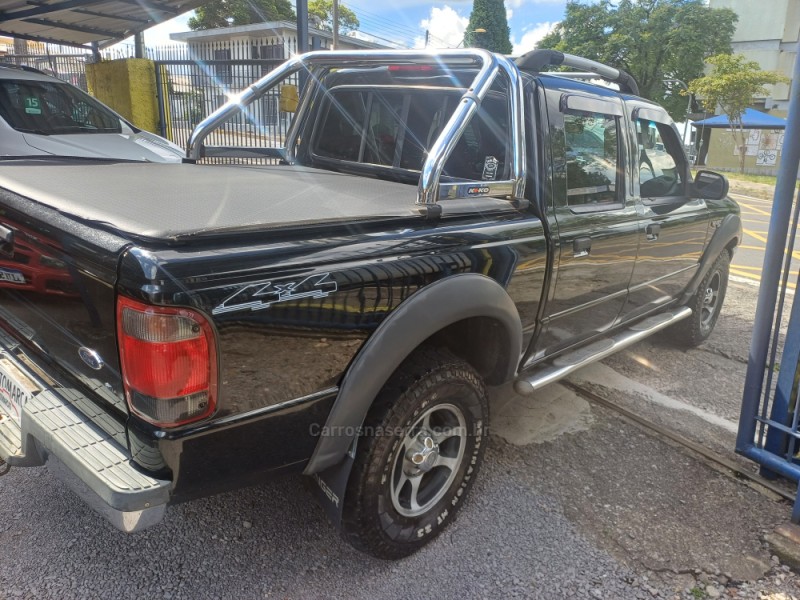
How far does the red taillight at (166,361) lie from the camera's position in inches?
60.7

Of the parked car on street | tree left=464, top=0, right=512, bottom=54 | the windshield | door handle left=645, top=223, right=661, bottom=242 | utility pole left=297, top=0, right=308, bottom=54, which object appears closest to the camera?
door handle left=645, top=223, right=661, bottom=242

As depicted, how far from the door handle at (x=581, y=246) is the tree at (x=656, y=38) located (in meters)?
34.8

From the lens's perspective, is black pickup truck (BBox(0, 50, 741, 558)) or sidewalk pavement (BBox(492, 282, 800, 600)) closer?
black pickup truck (BBox(0, 50, 741, 558))

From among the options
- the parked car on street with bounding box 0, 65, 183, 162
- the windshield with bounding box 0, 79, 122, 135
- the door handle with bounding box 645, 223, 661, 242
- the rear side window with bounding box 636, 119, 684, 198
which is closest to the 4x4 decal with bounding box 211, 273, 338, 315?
the door handle with bounding box 645, 223, 661, 242

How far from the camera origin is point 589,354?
3234 mm

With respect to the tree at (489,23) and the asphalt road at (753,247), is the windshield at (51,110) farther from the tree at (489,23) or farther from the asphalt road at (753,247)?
the tree at (489,23)

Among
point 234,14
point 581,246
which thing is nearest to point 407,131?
point 581,246

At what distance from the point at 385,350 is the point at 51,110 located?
658 centimetres

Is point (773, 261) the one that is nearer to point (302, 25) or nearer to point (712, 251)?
point (712, 251)

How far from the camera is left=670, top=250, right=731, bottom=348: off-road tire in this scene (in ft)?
14.9

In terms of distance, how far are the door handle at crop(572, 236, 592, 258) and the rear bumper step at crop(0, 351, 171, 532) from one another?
2050 millimetres

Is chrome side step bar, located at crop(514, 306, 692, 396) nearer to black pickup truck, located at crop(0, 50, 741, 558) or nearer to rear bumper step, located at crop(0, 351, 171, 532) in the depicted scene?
black pickup truck, located at crop(0, 50, 741, 558)

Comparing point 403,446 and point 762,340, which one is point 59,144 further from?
point 762,340

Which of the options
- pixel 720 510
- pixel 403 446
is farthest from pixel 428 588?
pixel 720 510
